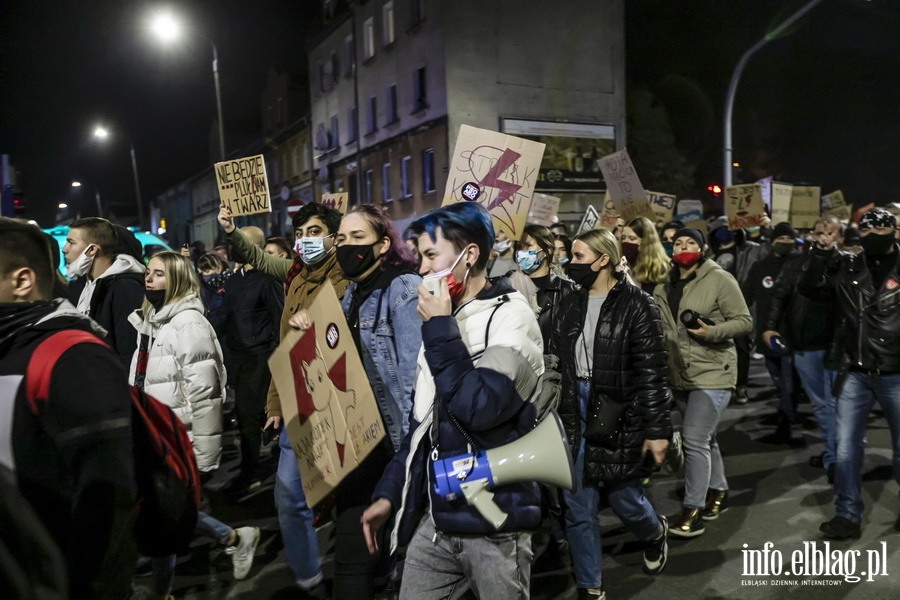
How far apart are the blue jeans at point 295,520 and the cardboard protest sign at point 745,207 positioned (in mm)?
9223

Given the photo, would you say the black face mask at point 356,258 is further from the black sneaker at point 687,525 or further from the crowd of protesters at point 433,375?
the black sneaker at point 687,525

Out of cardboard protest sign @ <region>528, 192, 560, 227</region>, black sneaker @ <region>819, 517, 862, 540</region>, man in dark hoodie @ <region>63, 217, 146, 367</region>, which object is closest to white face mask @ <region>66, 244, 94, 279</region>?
man in dark hoodie @ <region>63, 217, 146, 367</region>

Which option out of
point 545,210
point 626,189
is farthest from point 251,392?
point 545,210

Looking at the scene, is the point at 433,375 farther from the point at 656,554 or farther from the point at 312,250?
the point at 656,554

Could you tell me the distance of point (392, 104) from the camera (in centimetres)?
3195

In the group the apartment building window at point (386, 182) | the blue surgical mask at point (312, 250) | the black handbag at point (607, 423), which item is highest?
the apartment building window at point (386, 182)

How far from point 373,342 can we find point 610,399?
1.39m

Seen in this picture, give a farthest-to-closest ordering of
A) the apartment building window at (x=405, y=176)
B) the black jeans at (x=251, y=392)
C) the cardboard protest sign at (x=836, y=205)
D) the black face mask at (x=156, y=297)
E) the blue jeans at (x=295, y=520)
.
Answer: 1. the apartment building window at (x=405, y=176)
2. the cardboard protest sign at (x=836, y=205)
3. the black jeans at (x=251, y=392)
4. the black face mask at (x=156, y=297)
5. the blue jeans at (x=295, y=520)

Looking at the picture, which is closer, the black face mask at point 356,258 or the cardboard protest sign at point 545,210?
the black face mask at point 356,258

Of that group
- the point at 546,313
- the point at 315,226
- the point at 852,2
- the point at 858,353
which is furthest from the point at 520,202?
the point at 852,2

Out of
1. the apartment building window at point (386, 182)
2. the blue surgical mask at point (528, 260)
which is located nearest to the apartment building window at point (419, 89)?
the apartment building window at point (386, 182)

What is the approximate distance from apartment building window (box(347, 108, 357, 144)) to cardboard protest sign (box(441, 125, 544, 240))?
30.8 m

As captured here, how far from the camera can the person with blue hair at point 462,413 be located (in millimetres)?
2412

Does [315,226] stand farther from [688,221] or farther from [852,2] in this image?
[852,2]
